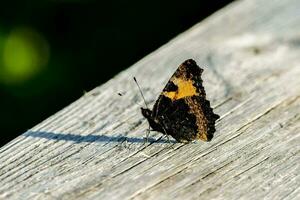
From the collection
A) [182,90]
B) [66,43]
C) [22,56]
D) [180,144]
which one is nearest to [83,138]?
[180,144]

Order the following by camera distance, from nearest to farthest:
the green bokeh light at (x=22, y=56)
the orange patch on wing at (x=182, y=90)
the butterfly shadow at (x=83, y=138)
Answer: the butterfly shadow at (x=83, y=138) → the orange patch on wing at (x=182, y=90) → the green bokeh light at (x=22, y=56)

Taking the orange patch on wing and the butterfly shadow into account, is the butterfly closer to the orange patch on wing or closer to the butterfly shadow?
the orange patch on wing

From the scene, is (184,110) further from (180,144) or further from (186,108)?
(180,144)

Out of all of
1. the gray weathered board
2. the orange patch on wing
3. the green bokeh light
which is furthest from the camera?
the green bokeh light

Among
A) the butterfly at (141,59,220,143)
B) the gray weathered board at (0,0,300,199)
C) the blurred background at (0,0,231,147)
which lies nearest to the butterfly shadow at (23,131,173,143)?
the gray weathered board at (0,0,300,199)

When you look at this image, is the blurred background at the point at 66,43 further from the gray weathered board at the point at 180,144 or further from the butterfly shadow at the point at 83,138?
the butterfly shadow at the point at 83,138

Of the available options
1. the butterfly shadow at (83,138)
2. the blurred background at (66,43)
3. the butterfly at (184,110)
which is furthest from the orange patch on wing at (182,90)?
the blurred background at (66,43)

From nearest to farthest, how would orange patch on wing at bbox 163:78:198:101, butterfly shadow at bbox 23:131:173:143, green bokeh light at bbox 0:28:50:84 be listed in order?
butterfly shadow at bbox 23:131:173:143
orange patch on wing at bbox 163:78:198:101
green bokeh light at bbox 0:28:50:84
